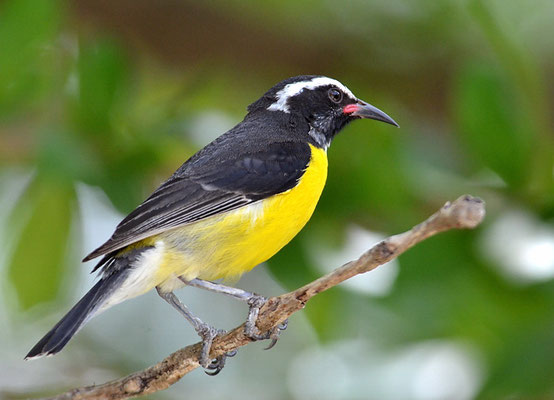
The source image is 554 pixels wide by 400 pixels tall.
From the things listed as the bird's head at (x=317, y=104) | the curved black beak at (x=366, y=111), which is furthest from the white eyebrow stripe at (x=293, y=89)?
the curved black beak at (x=366, y=111)

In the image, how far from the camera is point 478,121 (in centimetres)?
431

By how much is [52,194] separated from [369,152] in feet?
6.09

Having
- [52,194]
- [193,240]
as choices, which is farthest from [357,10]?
[193,240]

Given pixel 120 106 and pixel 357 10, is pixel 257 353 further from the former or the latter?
pixel 357 10

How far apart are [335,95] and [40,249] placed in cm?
195

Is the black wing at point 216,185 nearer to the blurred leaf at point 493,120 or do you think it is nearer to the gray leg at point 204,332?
the gray leg at point 204,332

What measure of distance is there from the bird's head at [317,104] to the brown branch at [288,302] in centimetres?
149

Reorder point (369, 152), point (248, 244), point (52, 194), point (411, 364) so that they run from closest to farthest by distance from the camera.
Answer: point (248, 244) → point (369, 152) → point (52, 194) → point (411, 364)

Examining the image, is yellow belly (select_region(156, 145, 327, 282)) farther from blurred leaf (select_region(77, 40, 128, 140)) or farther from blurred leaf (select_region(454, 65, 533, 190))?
blurred leaf (select_region(77, 40, 128, 140))

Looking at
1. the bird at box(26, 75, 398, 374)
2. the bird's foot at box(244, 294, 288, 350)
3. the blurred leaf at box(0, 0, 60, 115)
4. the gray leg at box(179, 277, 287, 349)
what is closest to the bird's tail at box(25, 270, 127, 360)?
the bird at box(26, 75, 398, 374)

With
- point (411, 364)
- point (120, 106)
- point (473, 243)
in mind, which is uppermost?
point (120, 106)

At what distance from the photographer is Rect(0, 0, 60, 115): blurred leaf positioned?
4.48 meters

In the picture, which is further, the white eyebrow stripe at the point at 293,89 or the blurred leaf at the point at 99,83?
the blurred leaf at the point at 99,83

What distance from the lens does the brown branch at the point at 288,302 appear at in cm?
218
